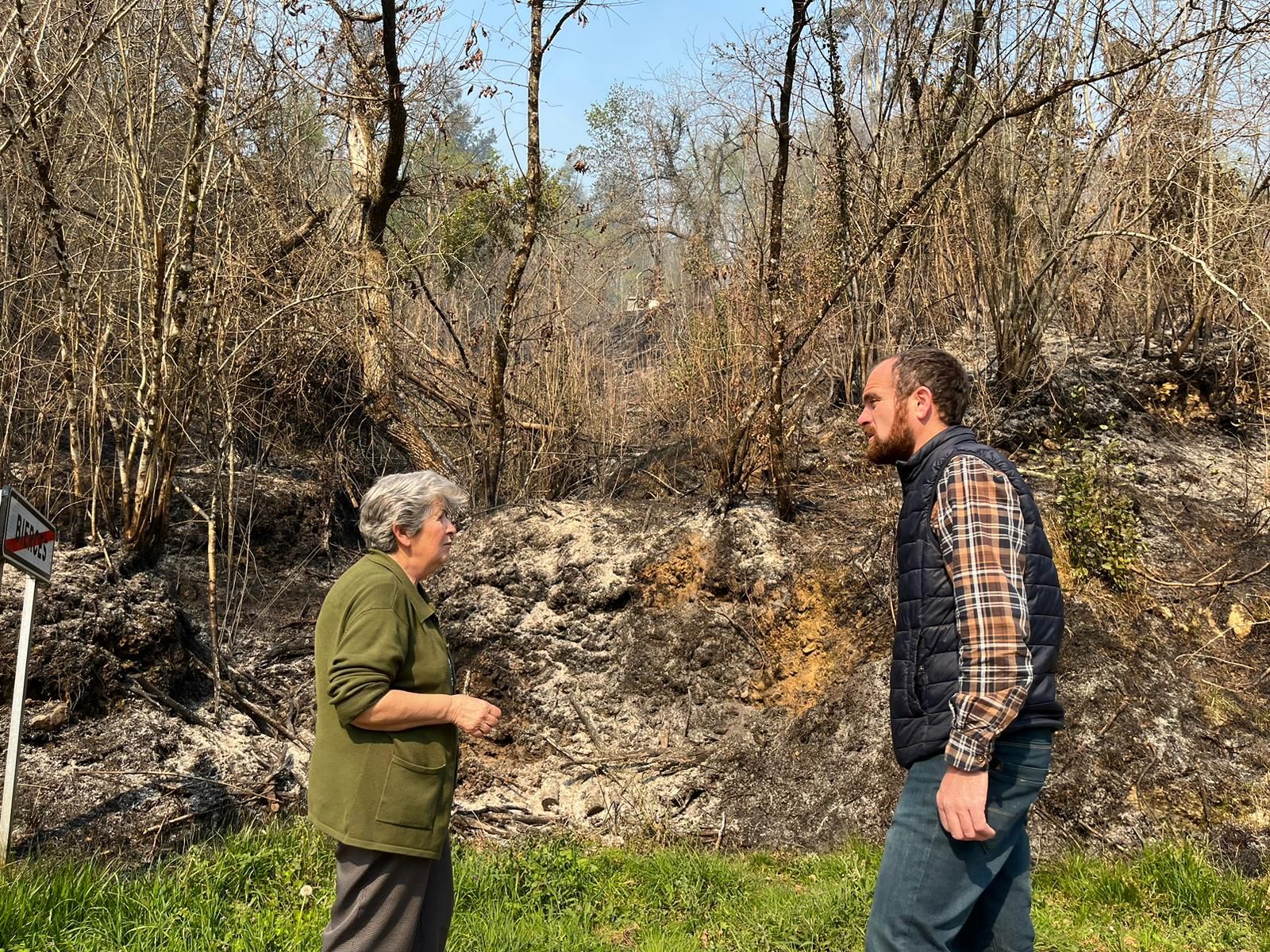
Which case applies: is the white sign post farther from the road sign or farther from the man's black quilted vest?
the man's black quilted vest

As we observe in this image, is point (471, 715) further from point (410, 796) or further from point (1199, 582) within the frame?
point (1199, 582)

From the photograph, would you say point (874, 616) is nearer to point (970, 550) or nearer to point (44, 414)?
point (970, 550)

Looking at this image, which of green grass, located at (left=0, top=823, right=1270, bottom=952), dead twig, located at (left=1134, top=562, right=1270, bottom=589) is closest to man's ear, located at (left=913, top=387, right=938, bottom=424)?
green grass, located at (left=0, top=823, right=1270, bottom=952)

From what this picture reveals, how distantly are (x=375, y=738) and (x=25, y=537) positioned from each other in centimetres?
204

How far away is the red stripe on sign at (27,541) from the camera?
3.34 metres

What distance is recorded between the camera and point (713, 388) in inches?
272

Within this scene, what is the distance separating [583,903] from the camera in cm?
378

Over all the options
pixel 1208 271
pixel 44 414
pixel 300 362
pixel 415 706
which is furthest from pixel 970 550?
pixel 300 362

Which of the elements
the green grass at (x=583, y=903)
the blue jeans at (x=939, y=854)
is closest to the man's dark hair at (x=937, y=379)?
the blue jeans at (x=939, y=854)

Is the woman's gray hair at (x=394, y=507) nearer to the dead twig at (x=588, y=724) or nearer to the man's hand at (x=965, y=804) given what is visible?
the man's hand at (x=965, y=804)

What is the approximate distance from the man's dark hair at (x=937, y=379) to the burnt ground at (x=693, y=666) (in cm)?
316

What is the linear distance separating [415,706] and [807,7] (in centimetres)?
498

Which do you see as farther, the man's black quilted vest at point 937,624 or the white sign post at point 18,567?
the white sign post at point 18,567

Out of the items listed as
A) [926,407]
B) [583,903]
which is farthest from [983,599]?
[583,903]
